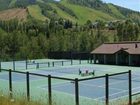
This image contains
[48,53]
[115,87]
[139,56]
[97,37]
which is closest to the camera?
[115,87]

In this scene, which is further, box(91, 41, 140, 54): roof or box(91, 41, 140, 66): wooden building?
box(91, 41, 140, 54): roof

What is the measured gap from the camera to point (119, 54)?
52500 mm

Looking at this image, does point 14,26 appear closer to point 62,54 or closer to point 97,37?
point 97,37

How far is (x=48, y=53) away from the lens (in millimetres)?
71188

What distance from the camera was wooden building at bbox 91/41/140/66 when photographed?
5028cm

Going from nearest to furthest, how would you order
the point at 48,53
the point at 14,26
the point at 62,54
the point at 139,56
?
the point at 139,56
the point at 62,54
the point at 48,53
the point at 14,26

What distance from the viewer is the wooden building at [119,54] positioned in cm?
5028

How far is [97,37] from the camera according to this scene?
77688mm

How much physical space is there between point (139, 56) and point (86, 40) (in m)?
25.0

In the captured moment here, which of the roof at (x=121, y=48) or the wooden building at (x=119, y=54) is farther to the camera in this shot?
the roof at (x=121, y=48)

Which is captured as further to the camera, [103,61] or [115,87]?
[103,61]

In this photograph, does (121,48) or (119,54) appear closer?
(121,48)

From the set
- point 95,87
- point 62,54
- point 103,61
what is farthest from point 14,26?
point 95,87

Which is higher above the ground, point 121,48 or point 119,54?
point 121,48
